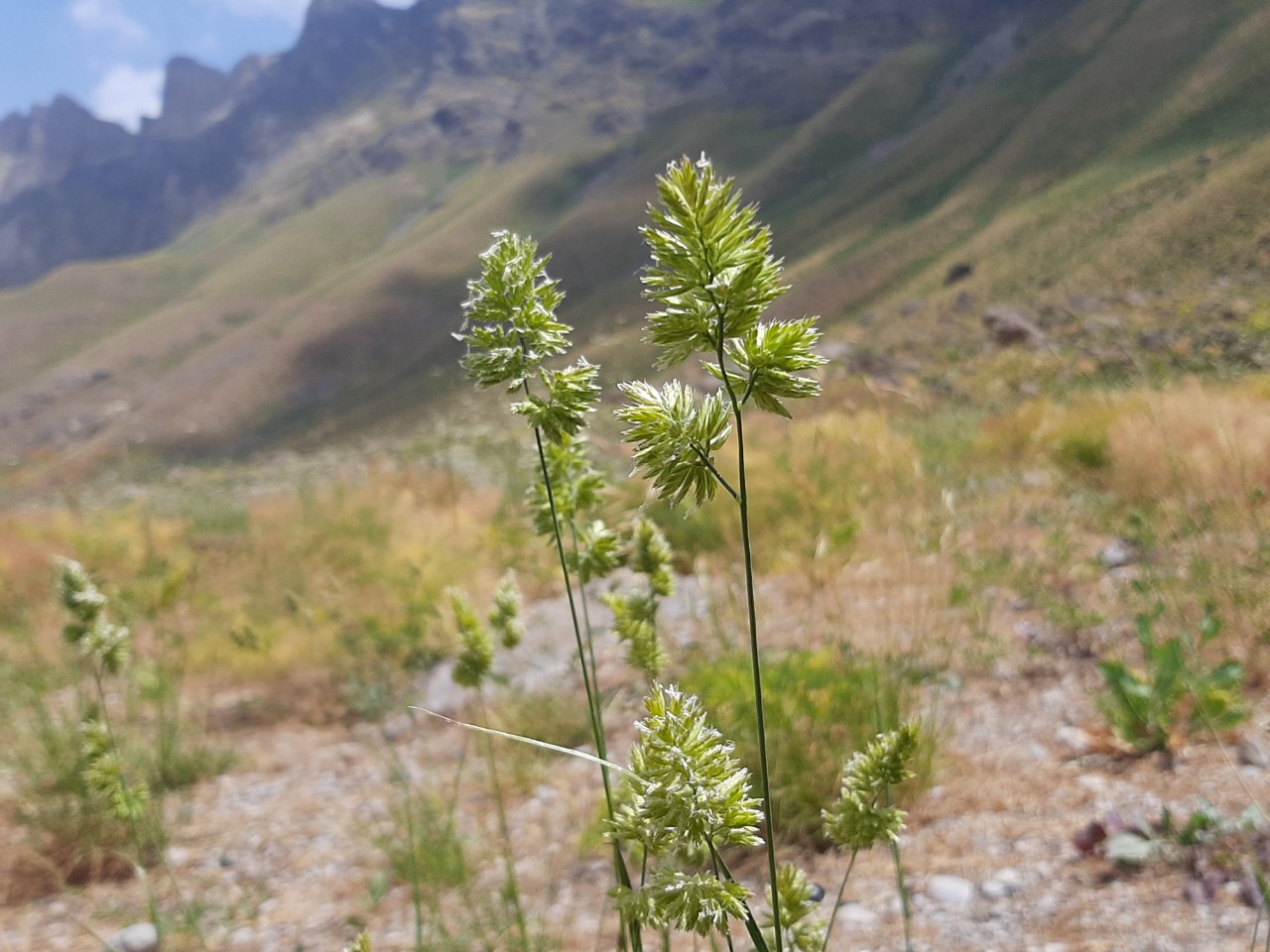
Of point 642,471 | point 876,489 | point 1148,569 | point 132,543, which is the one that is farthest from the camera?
point 132,543

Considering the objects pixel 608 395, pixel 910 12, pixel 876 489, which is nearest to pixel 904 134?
pixel 910 12

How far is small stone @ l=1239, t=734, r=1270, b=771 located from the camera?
261cm

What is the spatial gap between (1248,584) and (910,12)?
149255mm

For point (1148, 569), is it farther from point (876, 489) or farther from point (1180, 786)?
point (876, 489)

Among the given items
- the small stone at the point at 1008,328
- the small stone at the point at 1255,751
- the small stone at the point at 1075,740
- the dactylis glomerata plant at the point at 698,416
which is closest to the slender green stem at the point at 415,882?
the dactylis glomerata plant at the point at 698,416

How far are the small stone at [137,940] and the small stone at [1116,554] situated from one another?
5.05 meters

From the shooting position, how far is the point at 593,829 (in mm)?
2789

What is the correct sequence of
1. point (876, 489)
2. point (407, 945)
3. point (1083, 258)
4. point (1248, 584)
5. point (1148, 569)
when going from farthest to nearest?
point (1083, 258), point (876, 489), point (1148, 569), point (1248, 584), point (407, 945)

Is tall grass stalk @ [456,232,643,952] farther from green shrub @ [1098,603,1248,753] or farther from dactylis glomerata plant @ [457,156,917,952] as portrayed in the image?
green shrub @ [1098,603,1248,753]

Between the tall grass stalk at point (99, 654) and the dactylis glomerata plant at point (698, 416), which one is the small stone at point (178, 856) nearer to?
the tall grass stalk at point (99, 654)

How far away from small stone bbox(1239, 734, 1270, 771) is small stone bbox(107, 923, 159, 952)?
3.75m

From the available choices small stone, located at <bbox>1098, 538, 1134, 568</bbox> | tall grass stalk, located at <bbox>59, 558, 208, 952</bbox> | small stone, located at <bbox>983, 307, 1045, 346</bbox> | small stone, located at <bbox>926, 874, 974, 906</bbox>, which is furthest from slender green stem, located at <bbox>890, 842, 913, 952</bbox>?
small stone, located at <bbox>983, 307, 1045, 346</bbox>

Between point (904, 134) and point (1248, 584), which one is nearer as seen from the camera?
point (1248, 584)

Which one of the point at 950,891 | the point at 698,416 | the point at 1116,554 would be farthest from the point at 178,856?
the point at 1116,554
